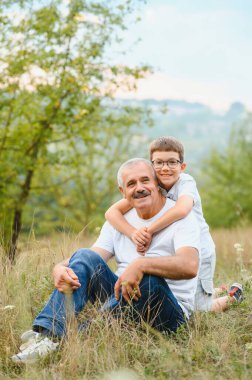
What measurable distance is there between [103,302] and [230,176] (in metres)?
19.7

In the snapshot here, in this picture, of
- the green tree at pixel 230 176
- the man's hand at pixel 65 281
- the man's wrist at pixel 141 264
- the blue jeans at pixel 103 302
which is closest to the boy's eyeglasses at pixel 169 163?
the blue jeans at pixel 103 302

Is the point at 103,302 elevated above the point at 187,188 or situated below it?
below

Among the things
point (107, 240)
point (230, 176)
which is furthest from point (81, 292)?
point (230, 176)

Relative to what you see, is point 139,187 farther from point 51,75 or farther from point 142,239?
point 51,75

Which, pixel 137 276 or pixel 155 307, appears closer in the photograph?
pixel 137 276

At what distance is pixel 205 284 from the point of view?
15.4 ft

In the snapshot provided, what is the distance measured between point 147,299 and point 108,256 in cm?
79

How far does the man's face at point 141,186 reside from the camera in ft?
14.1

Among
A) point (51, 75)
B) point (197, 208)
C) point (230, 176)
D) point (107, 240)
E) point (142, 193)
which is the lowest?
point (107, 240)

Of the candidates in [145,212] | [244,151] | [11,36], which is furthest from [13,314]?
[244,151]

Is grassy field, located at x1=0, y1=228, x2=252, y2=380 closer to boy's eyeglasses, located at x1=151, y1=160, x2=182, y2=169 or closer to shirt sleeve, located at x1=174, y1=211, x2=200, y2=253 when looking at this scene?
shirt sleeve, located at x1=174, y1=211, x2=200, y2=253

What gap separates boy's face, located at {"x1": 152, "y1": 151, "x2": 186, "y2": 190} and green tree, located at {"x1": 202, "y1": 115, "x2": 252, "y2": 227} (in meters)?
18.0

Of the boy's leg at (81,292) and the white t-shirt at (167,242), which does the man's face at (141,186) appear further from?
the boy's leg at (81,292)

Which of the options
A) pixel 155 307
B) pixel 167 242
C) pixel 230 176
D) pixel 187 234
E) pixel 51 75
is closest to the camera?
pixel 155 307
